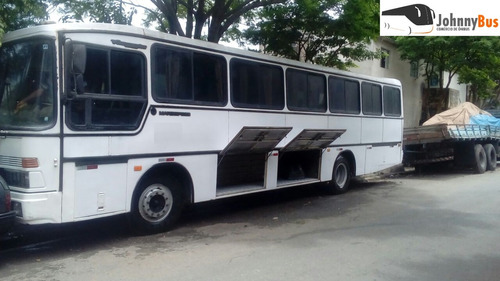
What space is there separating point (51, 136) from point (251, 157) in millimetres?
3992

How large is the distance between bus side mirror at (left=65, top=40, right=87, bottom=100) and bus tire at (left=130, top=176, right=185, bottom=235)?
1.73 m

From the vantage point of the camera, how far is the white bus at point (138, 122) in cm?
584

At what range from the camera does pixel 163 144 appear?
7.03m

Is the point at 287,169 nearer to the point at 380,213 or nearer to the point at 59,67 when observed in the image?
the point at 380,213

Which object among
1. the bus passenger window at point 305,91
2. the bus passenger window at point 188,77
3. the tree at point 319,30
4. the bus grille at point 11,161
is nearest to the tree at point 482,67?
the tree at point 319,30

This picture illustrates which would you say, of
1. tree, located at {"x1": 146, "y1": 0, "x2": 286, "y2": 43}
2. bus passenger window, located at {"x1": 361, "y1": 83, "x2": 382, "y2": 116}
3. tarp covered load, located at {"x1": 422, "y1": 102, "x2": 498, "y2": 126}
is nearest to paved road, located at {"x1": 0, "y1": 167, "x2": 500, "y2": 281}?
bus passenger window, located at {"x1": 361, "y1": 83, "x2": 382, "y2": 116}

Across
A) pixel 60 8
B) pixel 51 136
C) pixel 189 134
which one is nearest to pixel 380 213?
pixel 189 134

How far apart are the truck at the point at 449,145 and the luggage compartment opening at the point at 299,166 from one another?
19.7 ft

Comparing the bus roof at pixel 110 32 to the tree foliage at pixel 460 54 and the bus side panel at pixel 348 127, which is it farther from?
the tree foliage at pixel 460 54

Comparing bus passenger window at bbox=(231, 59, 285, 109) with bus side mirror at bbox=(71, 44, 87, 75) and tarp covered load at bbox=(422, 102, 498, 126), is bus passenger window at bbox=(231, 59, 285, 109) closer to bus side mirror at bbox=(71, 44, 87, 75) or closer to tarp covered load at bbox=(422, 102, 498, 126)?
bus side mirror at bbox=(71, 44, 87, 75)

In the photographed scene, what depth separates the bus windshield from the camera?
5871mm

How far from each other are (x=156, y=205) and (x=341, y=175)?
5798 millimetres

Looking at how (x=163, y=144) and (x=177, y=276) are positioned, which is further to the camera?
(x=163, y=144)

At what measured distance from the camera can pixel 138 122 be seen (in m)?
6.71
